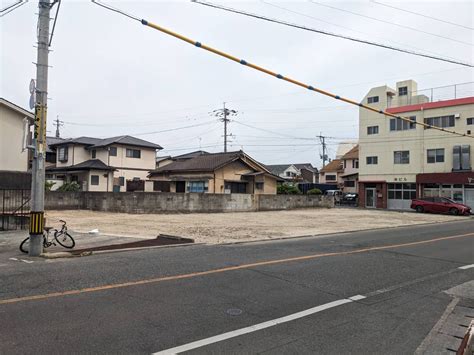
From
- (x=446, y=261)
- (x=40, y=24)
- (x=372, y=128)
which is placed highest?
(x=372, y=128)

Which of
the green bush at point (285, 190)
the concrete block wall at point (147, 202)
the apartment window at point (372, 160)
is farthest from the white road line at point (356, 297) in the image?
the apartment window at point (372, 160)

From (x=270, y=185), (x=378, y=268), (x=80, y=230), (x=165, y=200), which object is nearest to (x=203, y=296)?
(x=378, y=268)

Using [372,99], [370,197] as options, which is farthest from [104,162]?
[372,99]

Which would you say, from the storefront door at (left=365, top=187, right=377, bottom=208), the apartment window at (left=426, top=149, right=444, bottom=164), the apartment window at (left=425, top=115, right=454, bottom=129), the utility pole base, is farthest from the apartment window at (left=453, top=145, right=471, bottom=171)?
the utility pole base

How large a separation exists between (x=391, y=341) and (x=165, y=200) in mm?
22969

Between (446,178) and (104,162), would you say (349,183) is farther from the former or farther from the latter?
(104,162)

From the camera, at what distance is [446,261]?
977 centimetres

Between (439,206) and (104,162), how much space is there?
33297 millimetres

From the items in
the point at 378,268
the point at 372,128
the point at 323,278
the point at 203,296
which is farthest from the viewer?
the point at 372,128

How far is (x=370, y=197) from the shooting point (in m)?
47.0

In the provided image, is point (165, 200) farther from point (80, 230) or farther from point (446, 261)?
point (446, 261)

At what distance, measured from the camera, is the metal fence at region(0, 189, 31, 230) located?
1555cm

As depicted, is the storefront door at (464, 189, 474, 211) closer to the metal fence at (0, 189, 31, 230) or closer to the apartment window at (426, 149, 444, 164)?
the apartment window at (426, 149, 444, 164)

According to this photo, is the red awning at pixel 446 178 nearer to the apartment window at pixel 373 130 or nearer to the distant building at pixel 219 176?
the apartment window at pixel 373 130
